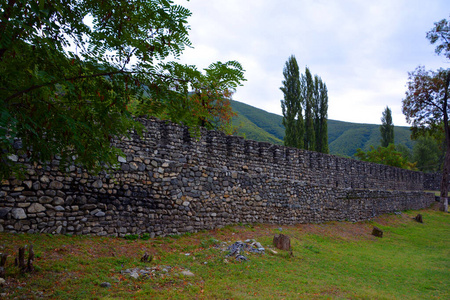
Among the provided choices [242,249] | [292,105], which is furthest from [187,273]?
[292,105]

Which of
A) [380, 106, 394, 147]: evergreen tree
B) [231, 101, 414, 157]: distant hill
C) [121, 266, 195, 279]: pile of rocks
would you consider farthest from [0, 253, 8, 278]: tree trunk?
[231, 101, 414, 157]: distant hill

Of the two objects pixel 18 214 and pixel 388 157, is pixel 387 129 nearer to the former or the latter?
pixel 388 157

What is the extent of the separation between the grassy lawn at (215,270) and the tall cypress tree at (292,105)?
18868mm

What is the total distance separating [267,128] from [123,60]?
291ft

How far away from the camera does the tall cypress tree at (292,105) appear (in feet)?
97.9

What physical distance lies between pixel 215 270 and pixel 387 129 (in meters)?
51.1

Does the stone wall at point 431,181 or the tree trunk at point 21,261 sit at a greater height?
the stone wall at point 431,181

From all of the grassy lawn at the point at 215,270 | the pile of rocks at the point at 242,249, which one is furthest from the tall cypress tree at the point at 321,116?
the pile of rocks at the point at 242,249

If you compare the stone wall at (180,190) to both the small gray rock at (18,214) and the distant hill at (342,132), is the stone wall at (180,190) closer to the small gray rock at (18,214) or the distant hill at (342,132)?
the small gray rock at (18,214)

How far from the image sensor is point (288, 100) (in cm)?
3081

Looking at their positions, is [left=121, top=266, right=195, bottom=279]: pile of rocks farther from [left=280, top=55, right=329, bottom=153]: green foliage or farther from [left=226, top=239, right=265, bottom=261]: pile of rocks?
[left=280, top=55, right=329, bottom=153]: green foliage

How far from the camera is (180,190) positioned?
9.98 m

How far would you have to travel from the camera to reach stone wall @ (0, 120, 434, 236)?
23.8ft

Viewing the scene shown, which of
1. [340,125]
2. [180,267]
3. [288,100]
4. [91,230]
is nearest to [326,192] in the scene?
[180,267]
